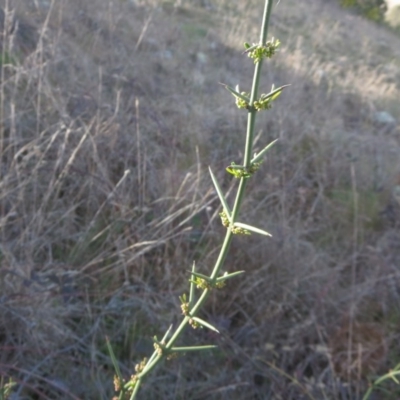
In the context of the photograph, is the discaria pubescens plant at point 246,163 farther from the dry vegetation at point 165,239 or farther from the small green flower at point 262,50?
the dry vegetation at point 165,239

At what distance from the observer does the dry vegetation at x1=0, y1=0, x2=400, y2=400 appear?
7.30 ft

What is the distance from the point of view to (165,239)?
242 centimetres

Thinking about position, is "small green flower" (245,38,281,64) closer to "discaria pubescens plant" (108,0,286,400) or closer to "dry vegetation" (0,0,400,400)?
"discaria pubescens plant" (108,0,286,400)

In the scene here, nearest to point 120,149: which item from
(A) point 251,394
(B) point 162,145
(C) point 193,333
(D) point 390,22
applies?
(B) point 162,145

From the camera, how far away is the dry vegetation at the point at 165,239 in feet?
7.30

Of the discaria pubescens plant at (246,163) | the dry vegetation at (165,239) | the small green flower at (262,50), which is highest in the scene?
the small green flower at (262,50)

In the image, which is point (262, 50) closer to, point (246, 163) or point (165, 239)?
point (246, 163)

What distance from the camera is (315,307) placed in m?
2.72

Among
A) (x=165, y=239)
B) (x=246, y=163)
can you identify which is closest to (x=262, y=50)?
(x=246, y=163)

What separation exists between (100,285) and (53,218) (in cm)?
36

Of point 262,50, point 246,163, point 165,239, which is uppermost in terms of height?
point 262,50

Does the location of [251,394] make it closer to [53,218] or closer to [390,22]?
[53,218]

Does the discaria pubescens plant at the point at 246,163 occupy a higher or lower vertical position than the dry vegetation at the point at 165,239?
higher

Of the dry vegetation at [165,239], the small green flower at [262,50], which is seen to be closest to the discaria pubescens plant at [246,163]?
the small green flower at [262,50]
